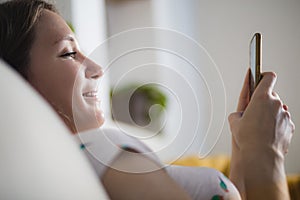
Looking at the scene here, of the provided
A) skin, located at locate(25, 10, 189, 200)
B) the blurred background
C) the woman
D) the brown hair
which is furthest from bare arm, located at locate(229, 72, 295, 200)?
the blurred background

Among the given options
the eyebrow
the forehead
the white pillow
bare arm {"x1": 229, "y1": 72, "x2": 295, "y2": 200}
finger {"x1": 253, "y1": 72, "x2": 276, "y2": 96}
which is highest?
the forehead

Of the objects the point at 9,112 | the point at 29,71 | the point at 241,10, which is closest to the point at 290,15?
the point at 241,10

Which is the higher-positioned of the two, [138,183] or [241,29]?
[138,183]

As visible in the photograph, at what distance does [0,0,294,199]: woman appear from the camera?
0.38 m

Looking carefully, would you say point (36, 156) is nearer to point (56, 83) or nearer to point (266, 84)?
point (56, 83)

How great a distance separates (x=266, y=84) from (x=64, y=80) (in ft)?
0.67

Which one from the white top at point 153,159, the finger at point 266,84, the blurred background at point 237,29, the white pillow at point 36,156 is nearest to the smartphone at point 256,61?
the finger at point 266,84

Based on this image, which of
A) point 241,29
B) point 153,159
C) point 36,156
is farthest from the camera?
point 241,29

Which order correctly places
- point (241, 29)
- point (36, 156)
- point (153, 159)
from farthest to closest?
point (241, 29) → point (153, 159) → point (36, 156)

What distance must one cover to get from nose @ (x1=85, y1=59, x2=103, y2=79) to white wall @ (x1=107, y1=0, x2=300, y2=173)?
1076 millimetres

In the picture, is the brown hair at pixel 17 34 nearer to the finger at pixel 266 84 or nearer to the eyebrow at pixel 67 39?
the eyebrow at pixel 67 39

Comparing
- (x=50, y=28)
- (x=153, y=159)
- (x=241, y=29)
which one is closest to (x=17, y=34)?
(x=50, y=28)

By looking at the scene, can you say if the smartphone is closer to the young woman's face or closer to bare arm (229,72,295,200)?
bare arm (229,72,295,200)

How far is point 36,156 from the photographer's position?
0.87 ft
